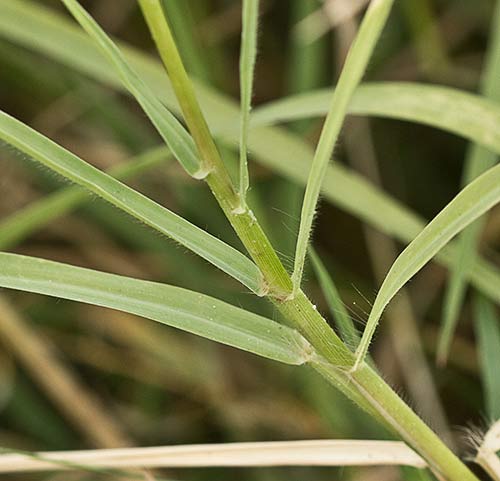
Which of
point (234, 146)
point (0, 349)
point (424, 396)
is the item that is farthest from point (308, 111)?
point (0, 349)

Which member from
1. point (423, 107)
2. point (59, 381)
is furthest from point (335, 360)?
point (59, 381)

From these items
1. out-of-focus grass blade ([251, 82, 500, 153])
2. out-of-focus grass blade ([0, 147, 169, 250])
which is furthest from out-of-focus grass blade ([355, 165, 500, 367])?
out-of-focus grass blade ([0, 147, 169, 250])

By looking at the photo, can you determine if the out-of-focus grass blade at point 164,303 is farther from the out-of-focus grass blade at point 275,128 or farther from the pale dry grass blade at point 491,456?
the out-of-focus grass blade at point 275,128

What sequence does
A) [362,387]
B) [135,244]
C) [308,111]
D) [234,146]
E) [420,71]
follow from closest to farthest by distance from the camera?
[362,387], [308,111], [234,146], [135,244], [420,71]

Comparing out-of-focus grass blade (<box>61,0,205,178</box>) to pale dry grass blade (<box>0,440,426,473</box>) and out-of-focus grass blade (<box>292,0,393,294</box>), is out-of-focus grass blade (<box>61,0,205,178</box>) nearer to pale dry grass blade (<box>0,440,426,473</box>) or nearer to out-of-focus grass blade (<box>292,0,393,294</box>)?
out-of-focus grass blade (<box>292,0,393,294</box>)

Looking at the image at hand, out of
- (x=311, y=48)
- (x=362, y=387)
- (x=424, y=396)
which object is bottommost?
(x=362, y=387)

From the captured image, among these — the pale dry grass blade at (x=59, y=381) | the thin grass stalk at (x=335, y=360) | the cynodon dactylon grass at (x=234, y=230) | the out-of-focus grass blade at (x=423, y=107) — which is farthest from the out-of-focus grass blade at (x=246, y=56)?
the pale dry grass blade at (x=59, y=381)

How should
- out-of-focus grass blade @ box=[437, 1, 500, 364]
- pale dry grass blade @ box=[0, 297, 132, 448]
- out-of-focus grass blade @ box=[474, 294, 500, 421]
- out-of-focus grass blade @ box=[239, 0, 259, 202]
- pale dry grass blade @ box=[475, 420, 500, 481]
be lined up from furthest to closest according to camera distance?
pale dry grass blade @ box=[0, 297, 132, 448] → out-of-focus grass blade @ box=[437, 1, 500, 364] → out-of-focus grass blade @ box=[474, 294, 500, 421] → pale dry grass blade @ box=[475, 420, 500, 481] → out-of-focus grass blade @ box=[239, 0, 259, 202]

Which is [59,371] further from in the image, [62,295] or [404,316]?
[62,295]
